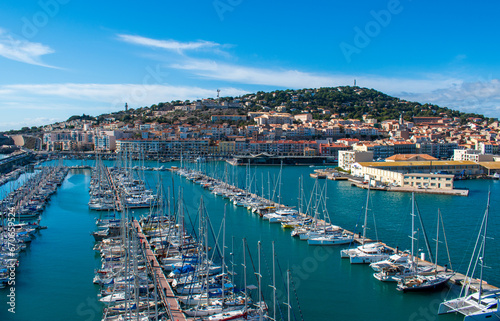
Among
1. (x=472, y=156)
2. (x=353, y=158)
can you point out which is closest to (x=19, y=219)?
(x=353, y=158)

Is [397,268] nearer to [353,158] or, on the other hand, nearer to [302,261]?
[302,261]

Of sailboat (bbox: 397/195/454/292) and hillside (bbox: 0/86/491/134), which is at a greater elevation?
hillside (bbox: 0/86/491/134)

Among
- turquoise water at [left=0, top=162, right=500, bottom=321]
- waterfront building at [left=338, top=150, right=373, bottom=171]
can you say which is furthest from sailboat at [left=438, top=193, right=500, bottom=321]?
waterfront building at [left=338, top=150, right=373, bottom=171]

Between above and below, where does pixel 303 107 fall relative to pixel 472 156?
above

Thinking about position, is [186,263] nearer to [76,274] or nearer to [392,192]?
[76,274]

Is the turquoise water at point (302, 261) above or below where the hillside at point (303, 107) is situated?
below

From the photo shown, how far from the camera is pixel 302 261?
405 inches

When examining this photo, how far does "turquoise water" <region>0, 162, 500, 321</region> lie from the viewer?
7730 millimetres

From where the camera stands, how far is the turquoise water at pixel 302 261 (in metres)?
7.73

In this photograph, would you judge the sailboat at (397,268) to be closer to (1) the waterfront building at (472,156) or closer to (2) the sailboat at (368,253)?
(2) the sailboat at (368,253)

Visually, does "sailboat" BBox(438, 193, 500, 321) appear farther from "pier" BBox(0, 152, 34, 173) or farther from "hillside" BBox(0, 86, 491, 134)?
"hillside" BBox(0, 86, 491, 134)

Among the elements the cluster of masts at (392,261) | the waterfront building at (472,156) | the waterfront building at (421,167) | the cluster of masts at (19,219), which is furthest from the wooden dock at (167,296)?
the waterfront building at (472,156)

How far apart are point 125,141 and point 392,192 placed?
30.1m

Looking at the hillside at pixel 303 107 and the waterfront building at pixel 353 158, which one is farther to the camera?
the hillside at pixel 303 107
